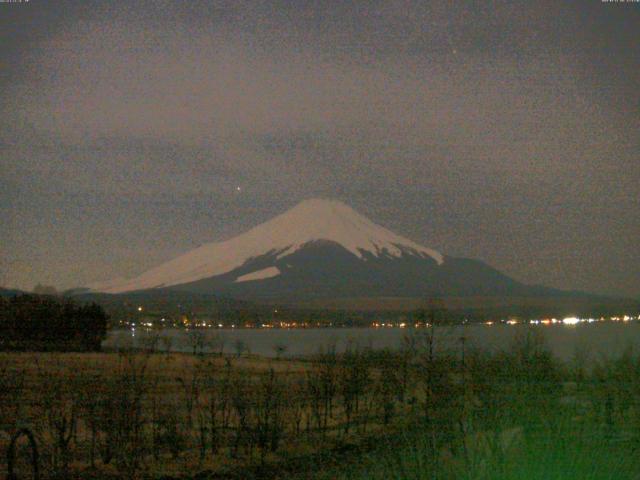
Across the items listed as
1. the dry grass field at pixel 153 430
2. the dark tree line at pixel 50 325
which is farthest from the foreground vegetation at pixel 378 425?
the dark tree line at pixel 50 325

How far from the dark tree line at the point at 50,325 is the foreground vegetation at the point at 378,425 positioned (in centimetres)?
2030

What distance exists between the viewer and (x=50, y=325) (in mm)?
48375

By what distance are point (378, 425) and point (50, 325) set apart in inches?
1324

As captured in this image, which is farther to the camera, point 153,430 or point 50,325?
point 50,325

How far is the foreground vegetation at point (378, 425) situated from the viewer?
6.36 metres

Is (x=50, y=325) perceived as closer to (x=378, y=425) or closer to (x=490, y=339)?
(x=490, y=339)

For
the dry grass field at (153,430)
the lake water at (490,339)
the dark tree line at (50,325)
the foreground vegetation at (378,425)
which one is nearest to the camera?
the foreground vegetation at (378,425)

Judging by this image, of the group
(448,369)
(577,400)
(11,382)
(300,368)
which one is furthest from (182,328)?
(577,400)

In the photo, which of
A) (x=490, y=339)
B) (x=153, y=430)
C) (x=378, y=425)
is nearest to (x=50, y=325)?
(x=490, y=339)

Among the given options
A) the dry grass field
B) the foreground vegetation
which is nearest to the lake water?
the foreground vegetation

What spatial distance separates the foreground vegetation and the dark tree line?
66.6 ft

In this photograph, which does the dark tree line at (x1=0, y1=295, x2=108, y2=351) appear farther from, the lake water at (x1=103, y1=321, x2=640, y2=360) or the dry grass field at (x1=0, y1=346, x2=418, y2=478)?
the dry grass field at (x1=0, y1=346, x2=418, y2=478)

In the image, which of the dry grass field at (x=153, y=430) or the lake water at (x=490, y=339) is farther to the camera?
the lake water at (x=490, y=339)

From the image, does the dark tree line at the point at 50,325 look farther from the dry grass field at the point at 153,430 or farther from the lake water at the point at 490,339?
the dry grass field at the point at 153,430
